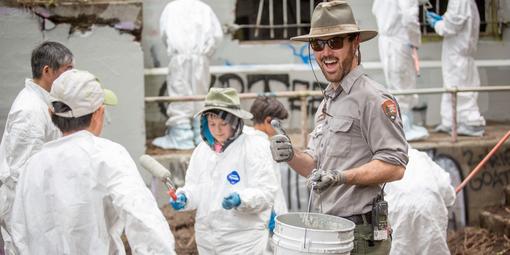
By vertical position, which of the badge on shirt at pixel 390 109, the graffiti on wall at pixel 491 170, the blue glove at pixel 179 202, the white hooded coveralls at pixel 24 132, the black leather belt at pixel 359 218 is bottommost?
the graffiti on wall at pixel 491 170

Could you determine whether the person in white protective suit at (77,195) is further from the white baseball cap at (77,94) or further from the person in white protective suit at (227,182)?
the person in white protective suit at (227,182)

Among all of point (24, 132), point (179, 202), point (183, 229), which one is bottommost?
point (183, 229)

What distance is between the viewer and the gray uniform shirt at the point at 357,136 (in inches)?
132

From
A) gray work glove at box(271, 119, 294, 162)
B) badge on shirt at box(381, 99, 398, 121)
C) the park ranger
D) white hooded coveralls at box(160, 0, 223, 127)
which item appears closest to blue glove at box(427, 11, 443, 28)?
white hooded coveralls at box(160, 0, 223, 127)

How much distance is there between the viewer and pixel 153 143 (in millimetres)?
8727

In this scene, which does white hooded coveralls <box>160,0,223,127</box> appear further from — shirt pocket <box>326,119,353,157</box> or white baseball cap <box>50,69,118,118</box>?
shirt pocket <box>326,119,353,157</box>

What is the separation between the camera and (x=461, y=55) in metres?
8.98

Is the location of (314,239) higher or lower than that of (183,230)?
higher

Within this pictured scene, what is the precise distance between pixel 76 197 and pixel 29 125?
4.41 ft

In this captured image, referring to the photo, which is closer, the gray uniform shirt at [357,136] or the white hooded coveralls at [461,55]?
the gray uniform shirt at [357,136]

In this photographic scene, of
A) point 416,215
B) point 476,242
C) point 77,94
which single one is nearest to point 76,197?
point 77,94

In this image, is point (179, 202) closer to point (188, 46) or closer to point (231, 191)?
point (231, 191)

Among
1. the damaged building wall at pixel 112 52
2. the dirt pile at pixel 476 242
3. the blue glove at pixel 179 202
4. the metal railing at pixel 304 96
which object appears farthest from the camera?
the metal railing at pixel 304 96

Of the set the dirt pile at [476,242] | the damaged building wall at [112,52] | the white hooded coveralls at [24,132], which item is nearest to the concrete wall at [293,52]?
the damaged building wall at [112,52]
